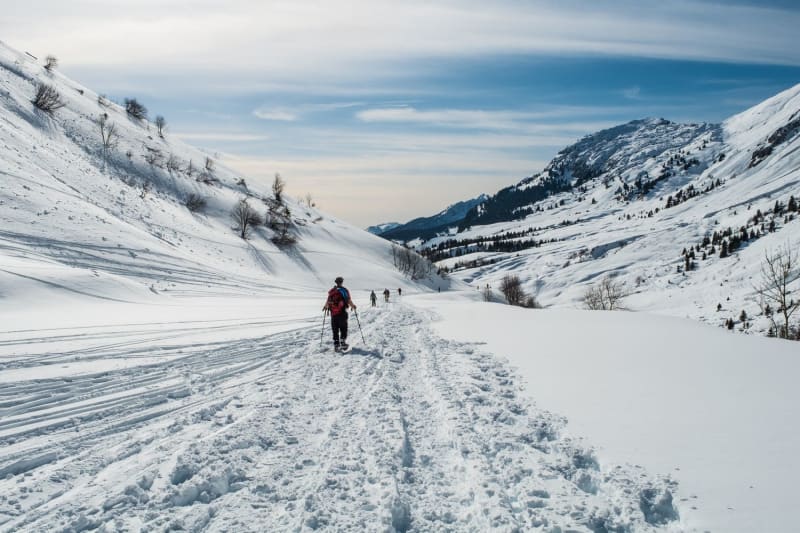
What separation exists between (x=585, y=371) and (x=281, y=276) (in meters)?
56.6

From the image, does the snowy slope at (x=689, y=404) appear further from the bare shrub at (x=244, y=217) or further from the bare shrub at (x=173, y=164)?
the bare shrub at (x=173, y=164)

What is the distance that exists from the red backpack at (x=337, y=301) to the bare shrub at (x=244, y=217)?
60253 millimetres

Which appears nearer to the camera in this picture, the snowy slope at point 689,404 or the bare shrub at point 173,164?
the snowy slope at point 689,404

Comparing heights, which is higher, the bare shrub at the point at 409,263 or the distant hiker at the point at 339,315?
the bare shrub at the point at 409,263

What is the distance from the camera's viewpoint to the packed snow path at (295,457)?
486cm

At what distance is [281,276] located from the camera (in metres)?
62.9

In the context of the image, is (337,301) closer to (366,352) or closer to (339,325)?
(339,325)

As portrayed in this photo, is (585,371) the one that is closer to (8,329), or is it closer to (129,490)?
(129,490)

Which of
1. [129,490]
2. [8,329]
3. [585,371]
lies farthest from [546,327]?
[8,329]

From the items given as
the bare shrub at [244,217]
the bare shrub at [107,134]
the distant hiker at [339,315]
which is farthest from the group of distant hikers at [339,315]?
the bare shrub at [107,134]

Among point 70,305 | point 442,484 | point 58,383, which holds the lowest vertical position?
point 442,484

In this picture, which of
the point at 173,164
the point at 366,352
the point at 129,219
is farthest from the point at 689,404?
the point at 173,164

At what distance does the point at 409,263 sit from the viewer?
3883 inches

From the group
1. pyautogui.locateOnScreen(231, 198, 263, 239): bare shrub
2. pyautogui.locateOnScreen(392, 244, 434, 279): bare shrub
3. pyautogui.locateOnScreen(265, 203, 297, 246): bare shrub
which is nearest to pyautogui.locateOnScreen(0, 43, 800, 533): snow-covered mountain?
pyautogui.locateOnScreen(231, 198, 263, 239): bare shrub
